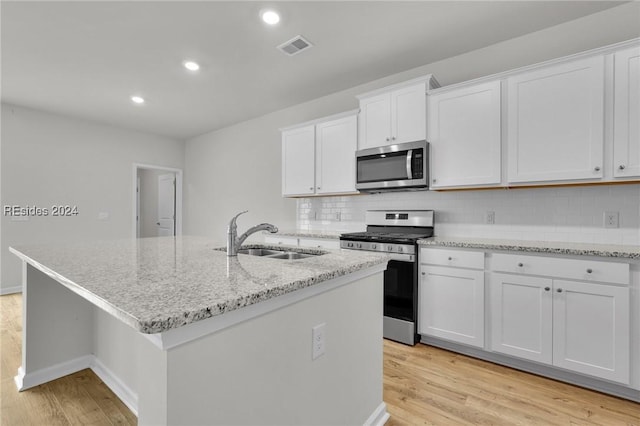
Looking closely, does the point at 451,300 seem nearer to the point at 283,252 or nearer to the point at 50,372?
the point at 283,252

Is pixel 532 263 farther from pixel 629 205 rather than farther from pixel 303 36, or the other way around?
pixel 303 36

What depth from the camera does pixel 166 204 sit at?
646cm

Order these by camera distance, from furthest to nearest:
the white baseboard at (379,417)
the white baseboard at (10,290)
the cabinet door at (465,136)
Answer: the white baseboard at (10,290)
the cabinet door at (465,136)
the white baseboard at (379,417)

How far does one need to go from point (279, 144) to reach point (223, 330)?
393 centimetres

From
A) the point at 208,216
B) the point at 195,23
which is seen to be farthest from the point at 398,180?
the point at 208,216

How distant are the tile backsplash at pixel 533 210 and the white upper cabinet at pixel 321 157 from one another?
0.45 metres

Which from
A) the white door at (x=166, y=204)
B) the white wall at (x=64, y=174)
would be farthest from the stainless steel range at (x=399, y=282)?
the white door at (x=166, y=204)

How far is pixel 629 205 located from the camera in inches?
85.3

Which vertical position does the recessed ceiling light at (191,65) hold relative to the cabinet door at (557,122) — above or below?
above

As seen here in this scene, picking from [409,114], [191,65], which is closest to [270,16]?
[191,65]

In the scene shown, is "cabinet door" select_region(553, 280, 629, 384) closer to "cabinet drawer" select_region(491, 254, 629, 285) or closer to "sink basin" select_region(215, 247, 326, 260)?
"cabinet drawer" select_region(491, 254, 629, 285)

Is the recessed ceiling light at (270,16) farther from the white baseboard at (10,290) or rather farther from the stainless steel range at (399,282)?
the white baseboard at (10,290)

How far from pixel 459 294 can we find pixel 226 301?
213cm

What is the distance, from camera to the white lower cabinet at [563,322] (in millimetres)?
1828
